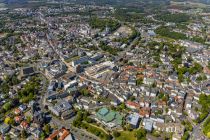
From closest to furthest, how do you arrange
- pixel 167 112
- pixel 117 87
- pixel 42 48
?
pixel 167 112 → pixel 117 87 → pixel 42 48

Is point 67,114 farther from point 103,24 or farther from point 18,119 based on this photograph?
point 103,24

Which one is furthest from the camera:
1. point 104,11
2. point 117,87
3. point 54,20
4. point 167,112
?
point 104,11

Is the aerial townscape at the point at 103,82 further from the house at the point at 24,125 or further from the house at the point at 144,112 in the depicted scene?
the house at the point at 24,125

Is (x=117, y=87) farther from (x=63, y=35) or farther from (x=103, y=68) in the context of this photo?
(x=63, y=35)

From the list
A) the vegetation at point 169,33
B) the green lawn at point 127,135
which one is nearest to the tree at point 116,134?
the green lawn at point 127,135

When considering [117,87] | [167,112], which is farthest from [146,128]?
[117,87]

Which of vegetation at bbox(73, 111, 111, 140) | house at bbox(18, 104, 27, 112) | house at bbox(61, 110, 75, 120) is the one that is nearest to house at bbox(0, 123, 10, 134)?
house at bbox(18, 104, 27, 112)

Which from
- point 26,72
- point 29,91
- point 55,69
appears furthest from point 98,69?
point 29,91

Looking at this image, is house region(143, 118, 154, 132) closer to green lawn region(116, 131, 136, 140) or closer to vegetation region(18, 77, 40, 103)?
green lawn region(116, 131, 136, 140)

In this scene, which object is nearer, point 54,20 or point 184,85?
point 184,85
